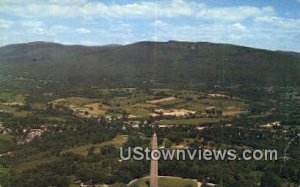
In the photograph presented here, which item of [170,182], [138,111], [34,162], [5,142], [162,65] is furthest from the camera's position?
[162,65]

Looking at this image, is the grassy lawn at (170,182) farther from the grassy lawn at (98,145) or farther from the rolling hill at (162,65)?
the rolling hill at (162,65)

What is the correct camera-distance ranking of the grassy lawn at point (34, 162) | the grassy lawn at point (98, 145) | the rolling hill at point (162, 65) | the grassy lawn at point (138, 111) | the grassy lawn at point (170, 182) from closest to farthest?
the grassy lawn at point (170, 182), the grassy lawn at point (34, 162), the grassy lawn at point (98, 145), the grassy lawn at point (138, 111), the rolling hill at point (162, 65)

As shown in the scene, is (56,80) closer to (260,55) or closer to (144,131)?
(260,55)

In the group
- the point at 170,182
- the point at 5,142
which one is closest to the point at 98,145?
the point at 5,142

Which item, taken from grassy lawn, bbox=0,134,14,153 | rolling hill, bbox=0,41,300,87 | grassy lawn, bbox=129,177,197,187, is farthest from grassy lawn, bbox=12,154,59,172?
rolling hill, bbox=0,41,300,87

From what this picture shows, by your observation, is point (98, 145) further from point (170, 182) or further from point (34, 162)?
point (170, 182)

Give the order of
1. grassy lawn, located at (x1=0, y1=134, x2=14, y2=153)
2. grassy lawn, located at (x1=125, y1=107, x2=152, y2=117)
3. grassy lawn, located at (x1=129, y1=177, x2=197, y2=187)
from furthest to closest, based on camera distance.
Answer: grassy lawn, located at (x1=125, y1=107, x2=152, y2=117), grassy lawn, located at (x1=0, y1=134, x2=14, y2=153), grassy lawn, located at (x1=129, y1=177, x2=197, y2=187)

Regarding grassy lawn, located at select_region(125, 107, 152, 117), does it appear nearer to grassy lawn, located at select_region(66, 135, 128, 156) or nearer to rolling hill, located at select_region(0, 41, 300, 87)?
grassy lawn, located at select_region(66, 135, 128, 156)

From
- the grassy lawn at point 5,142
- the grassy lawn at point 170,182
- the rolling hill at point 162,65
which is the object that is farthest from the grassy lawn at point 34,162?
the rolling hill at point 162,65
